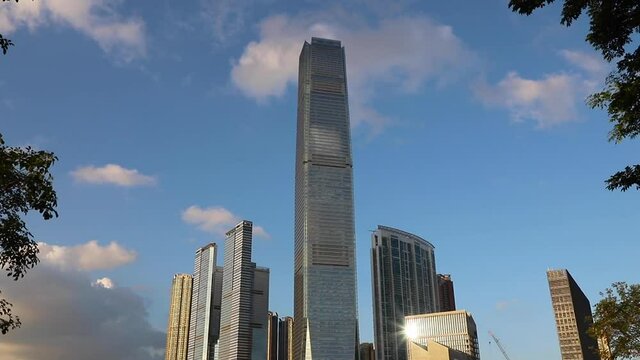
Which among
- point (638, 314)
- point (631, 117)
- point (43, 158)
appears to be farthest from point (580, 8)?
point (638, 314)

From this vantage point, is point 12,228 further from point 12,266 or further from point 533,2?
point 533,2

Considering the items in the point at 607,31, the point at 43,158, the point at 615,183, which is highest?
the point at 607,31

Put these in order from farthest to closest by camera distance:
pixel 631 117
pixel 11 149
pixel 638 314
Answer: pixel 638 314 < pixel 631 117 < pixel 11 149

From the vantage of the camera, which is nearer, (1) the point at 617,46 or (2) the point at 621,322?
(1) the point at 617,46

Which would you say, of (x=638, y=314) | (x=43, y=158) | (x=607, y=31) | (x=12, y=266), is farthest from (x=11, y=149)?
(x=638, y=314)

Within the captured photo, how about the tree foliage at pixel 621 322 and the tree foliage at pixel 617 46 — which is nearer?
the tree foliage at pixel 617 46

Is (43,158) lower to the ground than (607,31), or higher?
lower

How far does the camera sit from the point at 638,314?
5012 cm

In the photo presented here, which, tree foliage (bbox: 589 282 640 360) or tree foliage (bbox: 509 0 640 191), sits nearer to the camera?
tree foliage (bbox: 509 0 640 191)

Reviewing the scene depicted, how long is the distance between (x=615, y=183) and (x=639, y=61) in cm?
561

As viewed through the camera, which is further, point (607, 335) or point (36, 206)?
point (607, 335)

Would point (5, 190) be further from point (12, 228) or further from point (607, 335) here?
point (607, 335)

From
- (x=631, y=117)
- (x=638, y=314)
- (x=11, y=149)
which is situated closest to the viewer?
(x=11, y=149)

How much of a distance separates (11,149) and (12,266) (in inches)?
144
